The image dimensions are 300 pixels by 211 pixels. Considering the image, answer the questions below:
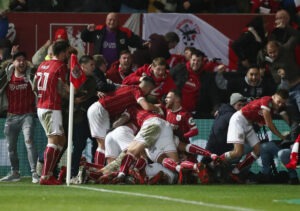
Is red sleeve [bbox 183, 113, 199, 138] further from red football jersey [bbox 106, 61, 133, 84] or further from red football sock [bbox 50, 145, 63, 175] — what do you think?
red football sock [bbox 50, 145, 63, 175]

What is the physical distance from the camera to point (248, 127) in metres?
20.2

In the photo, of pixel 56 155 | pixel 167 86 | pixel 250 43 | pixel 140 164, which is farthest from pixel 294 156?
pixel 250 43

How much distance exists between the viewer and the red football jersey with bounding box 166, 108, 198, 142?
66.4ft

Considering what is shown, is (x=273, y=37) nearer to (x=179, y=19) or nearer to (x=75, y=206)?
(x=179, y=19)

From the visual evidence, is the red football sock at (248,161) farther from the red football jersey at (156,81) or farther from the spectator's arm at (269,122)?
the red football jersey at (156,81)

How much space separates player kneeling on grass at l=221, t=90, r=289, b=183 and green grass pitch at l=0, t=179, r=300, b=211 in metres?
1.09

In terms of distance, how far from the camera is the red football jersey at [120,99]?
19.7 meters

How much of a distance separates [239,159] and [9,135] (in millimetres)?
3872

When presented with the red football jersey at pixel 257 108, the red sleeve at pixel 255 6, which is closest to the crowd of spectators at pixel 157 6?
the red sleeve at pixel 255 6

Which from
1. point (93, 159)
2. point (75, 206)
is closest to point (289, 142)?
point (93, 159)

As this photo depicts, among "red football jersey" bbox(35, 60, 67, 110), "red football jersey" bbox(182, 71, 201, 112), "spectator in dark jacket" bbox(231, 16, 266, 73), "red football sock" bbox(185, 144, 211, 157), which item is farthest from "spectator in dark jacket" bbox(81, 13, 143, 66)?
"red football jersey" bbox(35, 60, 67, 110)

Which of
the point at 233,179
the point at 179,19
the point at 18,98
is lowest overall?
the point at 233,179

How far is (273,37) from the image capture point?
2272 cm

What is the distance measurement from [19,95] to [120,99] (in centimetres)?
175
